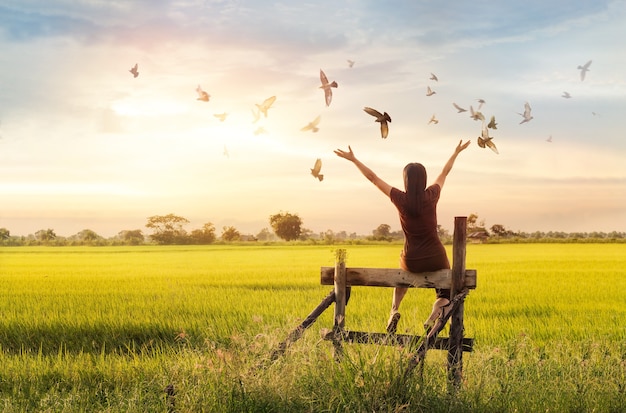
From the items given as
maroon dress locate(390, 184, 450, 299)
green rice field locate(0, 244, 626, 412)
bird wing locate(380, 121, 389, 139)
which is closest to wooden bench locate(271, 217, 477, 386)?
green rice field locate(0, 244, 626, 412)

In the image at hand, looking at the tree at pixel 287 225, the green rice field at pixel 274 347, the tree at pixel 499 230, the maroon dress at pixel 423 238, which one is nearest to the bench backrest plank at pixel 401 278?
the maroon dress at pixel 423 238

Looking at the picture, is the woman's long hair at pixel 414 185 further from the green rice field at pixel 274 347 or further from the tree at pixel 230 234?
the tree at pixel 230 234

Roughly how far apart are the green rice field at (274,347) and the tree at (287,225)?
5883 centimetres

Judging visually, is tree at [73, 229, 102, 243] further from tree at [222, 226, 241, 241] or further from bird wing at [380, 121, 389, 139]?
bird wing at [380, 121, 389, 139]

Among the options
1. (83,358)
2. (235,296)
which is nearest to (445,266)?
(83,358)

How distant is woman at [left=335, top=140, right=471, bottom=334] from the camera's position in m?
7.04

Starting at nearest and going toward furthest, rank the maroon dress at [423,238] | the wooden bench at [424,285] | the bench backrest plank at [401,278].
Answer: the wooden bench at [424,285] → the bench backrest plank at [401,278] → the maroon dress at [423,238]

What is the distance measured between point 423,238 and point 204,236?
61189 millimetres

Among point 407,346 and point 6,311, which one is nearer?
point 407,346

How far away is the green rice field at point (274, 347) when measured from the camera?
610 cm

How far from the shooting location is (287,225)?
7981 cm

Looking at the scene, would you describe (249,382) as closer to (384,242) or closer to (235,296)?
(235,296)

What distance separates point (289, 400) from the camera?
19.9 feet

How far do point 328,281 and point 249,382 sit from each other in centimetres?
165
